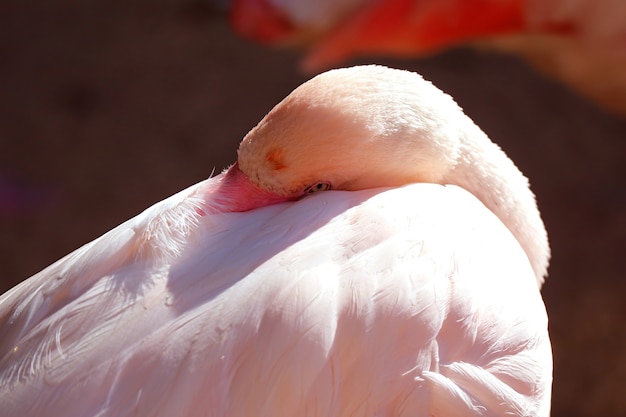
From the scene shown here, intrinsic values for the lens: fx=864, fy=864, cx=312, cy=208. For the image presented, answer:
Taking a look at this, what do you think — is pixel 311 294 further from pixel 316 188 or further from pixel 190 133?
pixel 190 133

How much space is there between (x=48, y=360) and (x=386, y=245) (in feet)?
1.76

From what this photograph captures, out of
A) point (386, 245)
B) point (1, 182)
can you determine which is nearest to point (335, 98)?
point (386, 245)

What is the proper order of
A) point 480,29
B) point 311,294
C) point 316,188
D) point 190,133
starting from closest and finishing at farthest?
1. point 311,294
2. point 316,188
3. point 480,29
4. point 190,133

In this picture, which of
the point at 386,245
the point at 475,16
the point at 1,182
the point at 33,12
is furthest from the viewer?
the point at 33,12

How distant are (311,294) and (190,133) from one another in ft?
8.39

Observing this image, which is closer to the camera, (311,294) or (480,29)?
(311,294)

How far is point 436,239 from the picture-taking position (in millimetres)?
1356

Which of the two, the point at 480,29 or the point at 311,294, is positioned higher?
the point at 480,29

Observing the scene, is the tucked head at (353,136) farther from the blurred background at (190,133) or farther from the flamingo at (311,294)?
the blurred background at (190,133)

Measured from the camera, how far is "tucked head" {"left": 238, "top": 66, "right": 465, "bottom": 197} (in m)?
1.36

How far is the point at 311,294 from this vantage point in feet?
4.16

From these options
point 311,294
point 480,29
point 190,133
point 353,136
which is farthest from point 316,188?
point 190,133

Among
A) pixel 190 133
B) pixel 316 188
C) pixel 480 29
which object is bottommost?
pixel 190 133

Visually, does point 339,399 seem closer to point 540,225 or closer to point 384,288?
point 384,288
